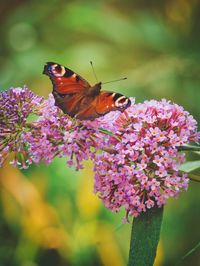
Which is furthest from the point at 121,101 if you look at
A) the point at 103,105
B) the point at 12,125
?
the point at 12,125

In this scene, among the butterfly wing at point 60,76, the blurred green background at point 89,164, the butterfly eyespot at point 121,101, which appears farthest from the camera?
the blurred green background at point 89,164

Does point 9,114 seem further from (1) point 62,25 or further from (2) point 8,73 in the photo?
(1) point 62,25

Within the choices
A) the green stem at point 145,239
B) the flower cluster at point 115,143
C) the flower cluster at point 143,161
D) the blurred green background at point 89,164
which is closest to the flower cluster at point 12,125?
the flower cluster at point 115,143

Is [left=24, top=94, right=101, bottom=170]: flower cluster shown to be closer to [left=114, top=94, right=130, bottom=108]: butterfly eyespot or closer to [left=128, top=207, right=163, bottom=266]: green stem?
[left=114, top=94, right=130, bottom=108]: butterfly eyespot

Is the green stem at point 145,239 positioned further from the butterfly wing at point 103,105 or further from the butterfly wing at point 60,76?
the butterfly wing at point 60,76

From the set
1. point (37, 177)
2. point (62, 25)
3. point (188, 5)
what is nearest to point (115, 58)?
point (62, 25)

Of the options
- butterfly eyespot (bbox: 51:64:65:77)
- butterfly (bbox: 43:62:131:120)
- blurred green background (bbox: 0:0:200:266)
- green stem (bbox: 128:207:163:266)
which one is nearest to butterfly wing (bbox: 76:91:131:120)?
butterfly (bbox: 43:62:131:120)
